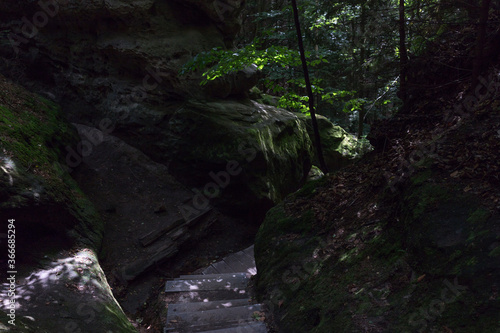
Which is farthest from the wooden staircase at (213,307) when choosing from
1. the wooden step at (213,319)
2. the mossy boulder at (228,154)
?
the mossy boulder at (228,154)

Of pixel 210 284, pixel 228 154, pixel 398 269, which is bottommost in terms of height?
pixel 210 284

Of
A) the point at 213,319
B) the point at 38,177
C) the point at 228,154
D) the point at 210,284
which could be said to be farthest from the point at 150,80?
the point at 213,319

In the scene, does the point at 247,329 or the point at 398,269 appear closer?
the point at 398,269

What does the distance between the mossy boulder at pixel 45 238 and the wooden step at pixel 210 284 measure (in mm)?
1144

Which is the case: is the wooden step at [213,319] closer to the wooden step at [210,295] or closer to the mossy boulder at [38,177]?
the wooden step at [210,295]

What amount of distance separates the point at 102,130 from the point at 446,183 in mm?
11164

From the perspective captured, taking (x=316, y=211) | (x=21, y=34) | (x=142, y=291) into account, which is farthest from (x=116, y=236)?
(x=21, y=34)

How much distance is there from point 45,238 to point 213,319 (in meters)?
3.95

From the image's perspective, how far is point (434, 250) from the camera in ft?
10.4

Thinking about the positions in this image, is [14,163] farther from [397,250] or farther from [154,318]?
[397,250]

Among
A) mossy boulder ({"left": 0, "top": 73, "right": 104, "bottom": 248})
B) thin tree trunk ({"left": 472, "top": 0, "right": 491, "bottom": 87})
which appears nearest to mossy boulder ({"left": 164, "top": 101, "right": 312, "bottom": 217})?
A: mossy boulder ({"left": 0, "top": 73, "right": 104, "bottom": 248})

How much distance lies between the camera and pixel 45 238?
20.6 feet

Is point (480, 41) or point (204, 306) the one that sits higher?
point (480, 41)

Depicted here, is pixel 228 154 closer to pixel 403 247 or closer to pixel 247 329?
pixel 247 329
